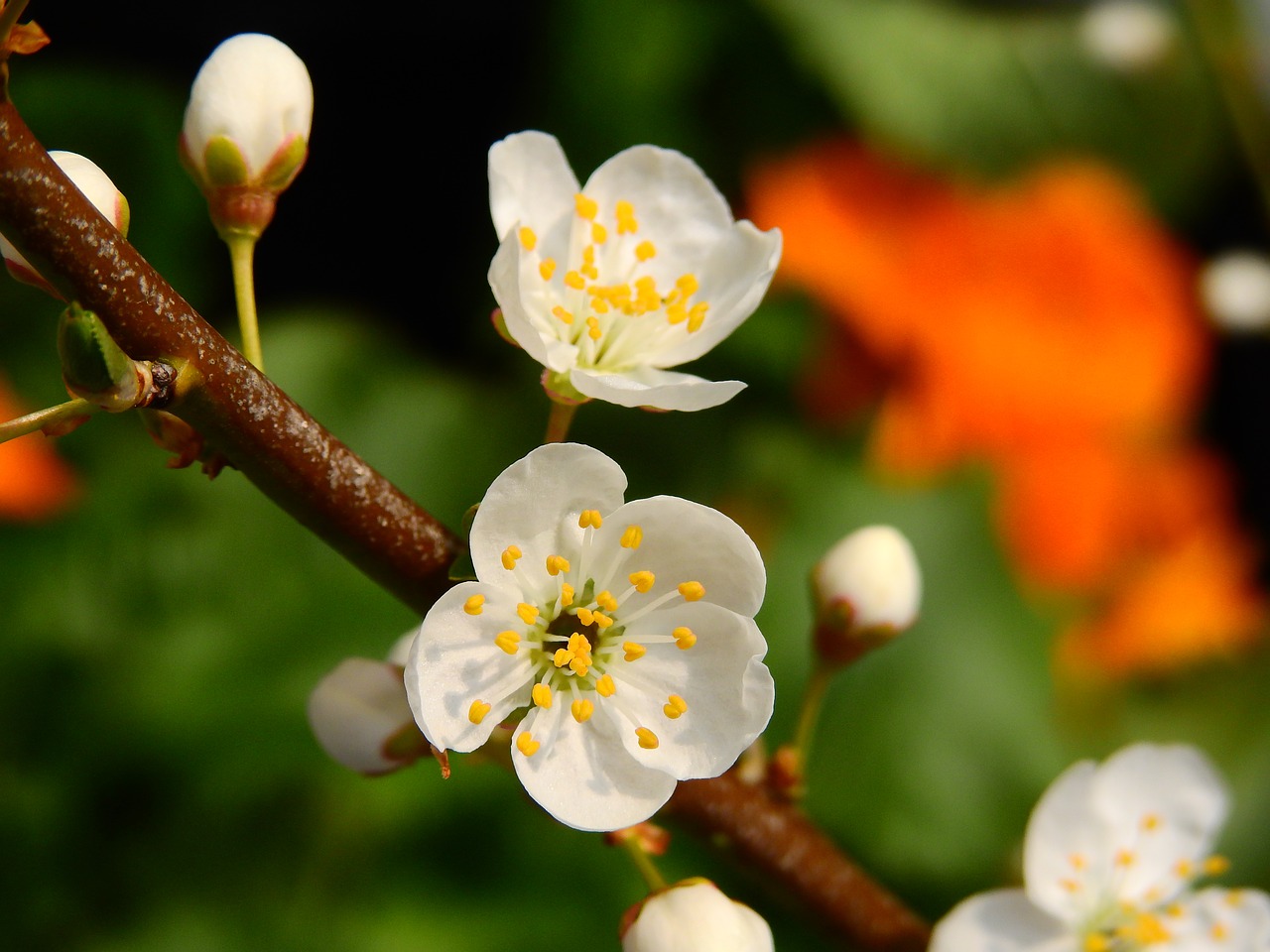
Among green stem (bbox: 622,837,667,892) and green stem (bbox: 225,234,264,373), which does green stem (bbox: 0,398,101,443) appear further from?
green stem (bbox: 622,837,667,892)

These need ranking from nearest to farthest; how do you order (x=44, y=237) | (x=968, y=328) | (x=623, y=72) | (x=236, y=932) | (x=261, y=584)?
(x=44, y=237), (x=236, y=932), (x=261, y=584), (x=968, y=328), (x=623, y=72)

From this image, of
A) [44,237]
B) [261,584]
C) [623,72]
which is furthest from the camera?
[623,72]

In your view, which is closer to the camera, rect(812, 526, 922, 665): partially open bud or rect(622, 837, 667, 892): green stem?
rect(622, 837, 667, 892): green stem

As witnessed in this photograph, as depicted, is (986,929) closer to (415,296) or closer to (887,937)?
(887,937)

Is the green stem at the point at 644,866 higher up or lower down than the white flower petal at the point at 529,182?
lower down

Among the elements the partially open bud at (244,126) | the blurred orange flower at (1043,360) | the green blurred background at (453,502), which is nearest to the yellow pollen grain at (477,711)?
the partially open bud at (244,126)

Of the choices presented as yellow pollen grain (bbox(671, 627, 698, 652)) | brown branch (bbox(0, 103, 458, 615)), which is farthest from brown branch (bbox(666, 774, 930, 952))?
brown branch (bbox(0, 103, 458, 615))

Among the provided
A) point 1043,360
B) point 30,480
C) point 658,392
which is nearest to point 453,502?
point 30,480

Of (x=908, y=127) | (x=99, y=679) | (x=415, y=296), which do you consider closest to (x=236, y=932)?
(x=99, y=679)

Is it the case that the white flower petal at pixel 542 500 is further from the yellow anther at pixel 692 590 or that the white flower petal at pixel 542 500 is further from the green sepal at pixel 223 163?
the green sepal at pixel 223 163
